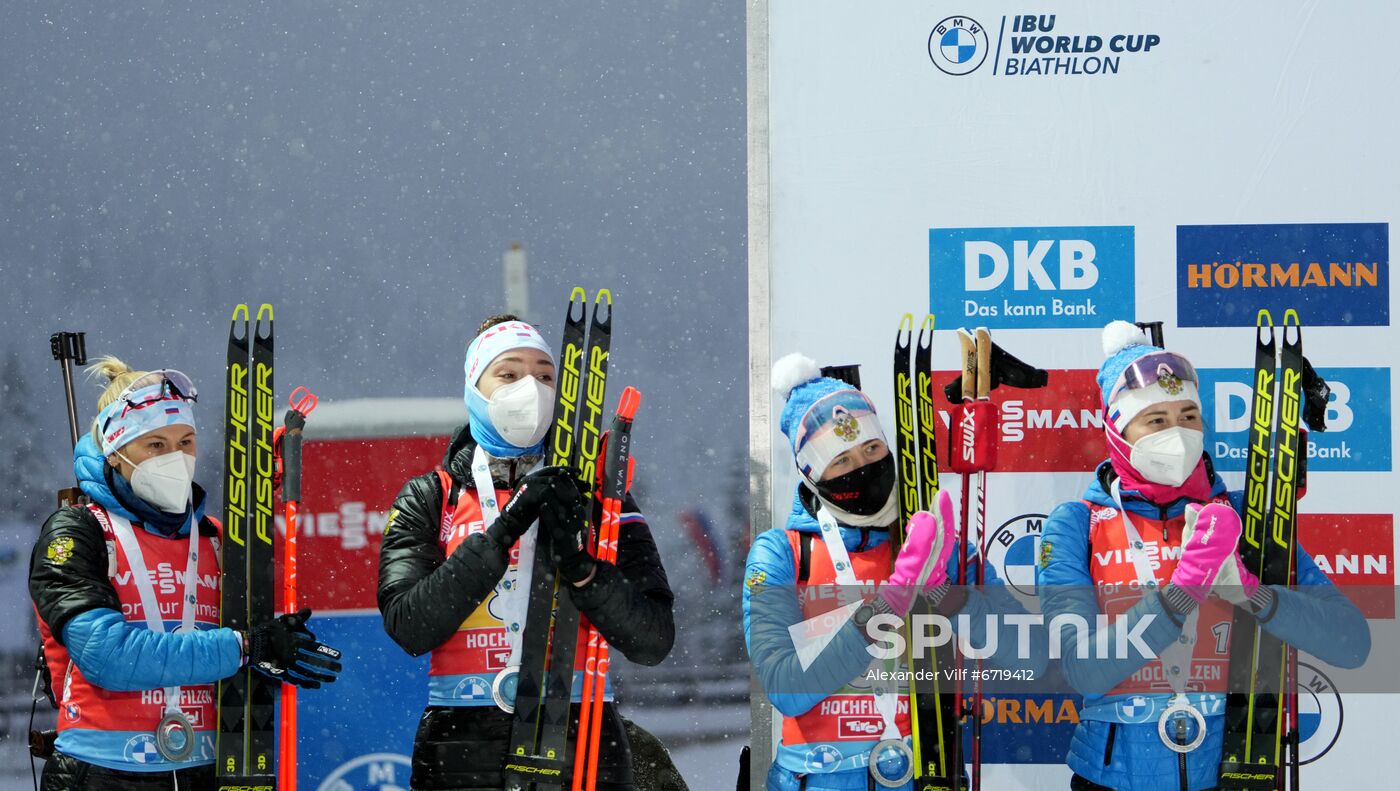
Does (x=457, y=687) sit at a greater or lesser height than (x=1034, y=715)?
greater

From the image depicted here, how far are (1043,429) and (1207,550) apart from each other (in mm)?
837

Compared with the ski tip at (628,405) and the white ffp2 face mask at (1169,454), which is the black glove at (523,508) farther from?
the white ffp2 face mask at (1169,454)

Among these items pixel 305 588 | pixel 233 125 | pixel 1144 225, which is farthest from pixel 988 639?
pixel 233 125

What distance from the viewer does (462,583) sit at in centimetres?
322

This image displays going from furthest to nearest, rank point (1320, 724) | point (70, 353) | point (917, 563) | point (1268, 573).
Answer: point (70, 353) < point (1320, 724) < point (1268, 573) < point (917, 563)

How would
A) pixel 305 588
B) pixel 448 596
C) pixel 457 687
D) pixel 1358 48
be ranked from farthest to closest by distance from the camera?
1. pixel 305 588
2. pixel 1358 48
3. pixel 457 687
4. pixel 448 596

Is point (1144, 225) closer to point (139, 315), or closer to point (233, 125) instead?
point (233, 125)

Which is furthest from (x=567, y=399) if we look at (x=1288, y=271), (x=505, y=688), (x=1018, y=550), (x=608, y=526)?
(x=1288, y=271)

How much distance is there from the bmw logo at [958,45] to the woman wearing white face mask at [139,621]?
2.39 metres

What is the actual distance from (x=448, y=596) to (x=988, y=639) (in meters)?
1.51

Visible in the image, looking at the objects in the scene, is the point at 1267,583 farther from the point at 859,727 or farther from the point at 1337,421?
the point at 859,727

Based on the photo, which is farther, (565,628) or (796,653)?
(565,628)

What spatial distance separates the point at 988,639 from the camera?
3785 mm

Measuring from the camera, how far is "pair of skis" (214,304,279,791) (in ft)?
11.7
